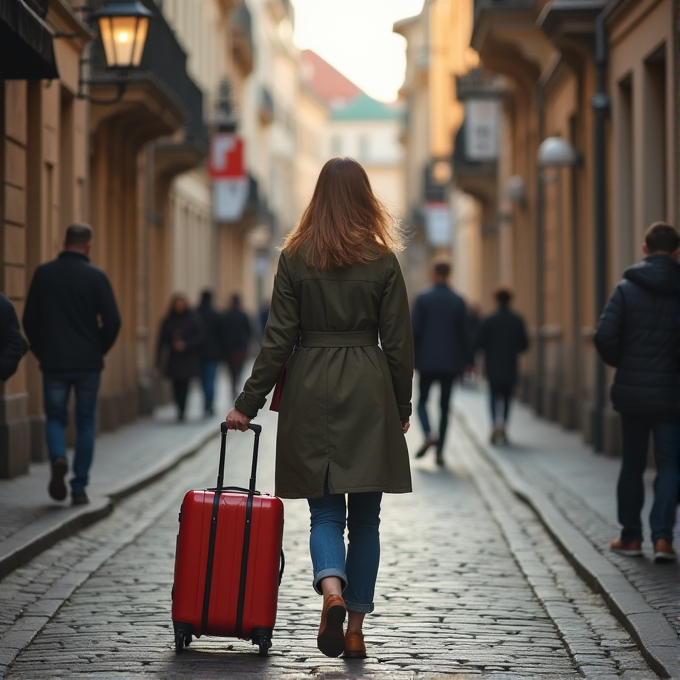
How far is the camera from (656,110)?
14.7 m

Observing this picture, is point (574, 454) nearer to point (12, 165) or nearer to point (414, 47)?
point (12, 165)

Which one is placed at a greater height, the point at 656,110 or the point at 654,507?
the point at 656,110

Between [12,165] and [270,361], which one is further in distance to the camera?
[12,165]

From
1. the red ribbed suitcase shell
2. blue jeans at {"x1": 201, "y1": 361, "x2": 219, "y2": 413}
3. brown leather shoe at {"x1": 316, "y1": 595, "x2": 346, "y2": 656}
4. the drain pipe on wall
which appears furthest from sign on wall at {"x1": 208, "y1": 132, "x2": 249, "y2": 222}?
brown leather shoe at {"x1": 316, "y1": 595, "x2": 346, "y2": 656}

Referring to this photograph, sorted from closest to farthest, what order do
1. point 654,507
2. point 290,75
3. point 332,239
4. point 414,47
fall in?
point 332,239, point 654,507, point 414,47, point 290,75

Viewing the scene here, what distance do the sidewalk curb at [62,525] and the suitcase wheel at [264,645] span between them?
2.30 m

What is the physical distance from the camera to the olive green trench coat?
20.2ft

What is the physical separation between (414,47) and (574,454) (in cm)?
6158

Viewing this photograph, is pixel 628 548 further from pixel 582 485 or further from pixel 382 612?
pixel 582 485

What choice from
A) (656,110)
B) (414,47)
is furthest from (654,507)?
(414,47)

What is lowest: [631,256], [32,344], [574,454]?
[574,454]

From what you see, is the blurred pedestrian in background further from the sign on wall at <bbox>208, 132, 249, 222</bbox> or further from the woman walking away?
the woman walking away

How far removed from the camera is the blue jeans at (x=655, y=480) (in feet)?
28.2

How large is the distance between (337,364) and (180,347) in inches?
611
